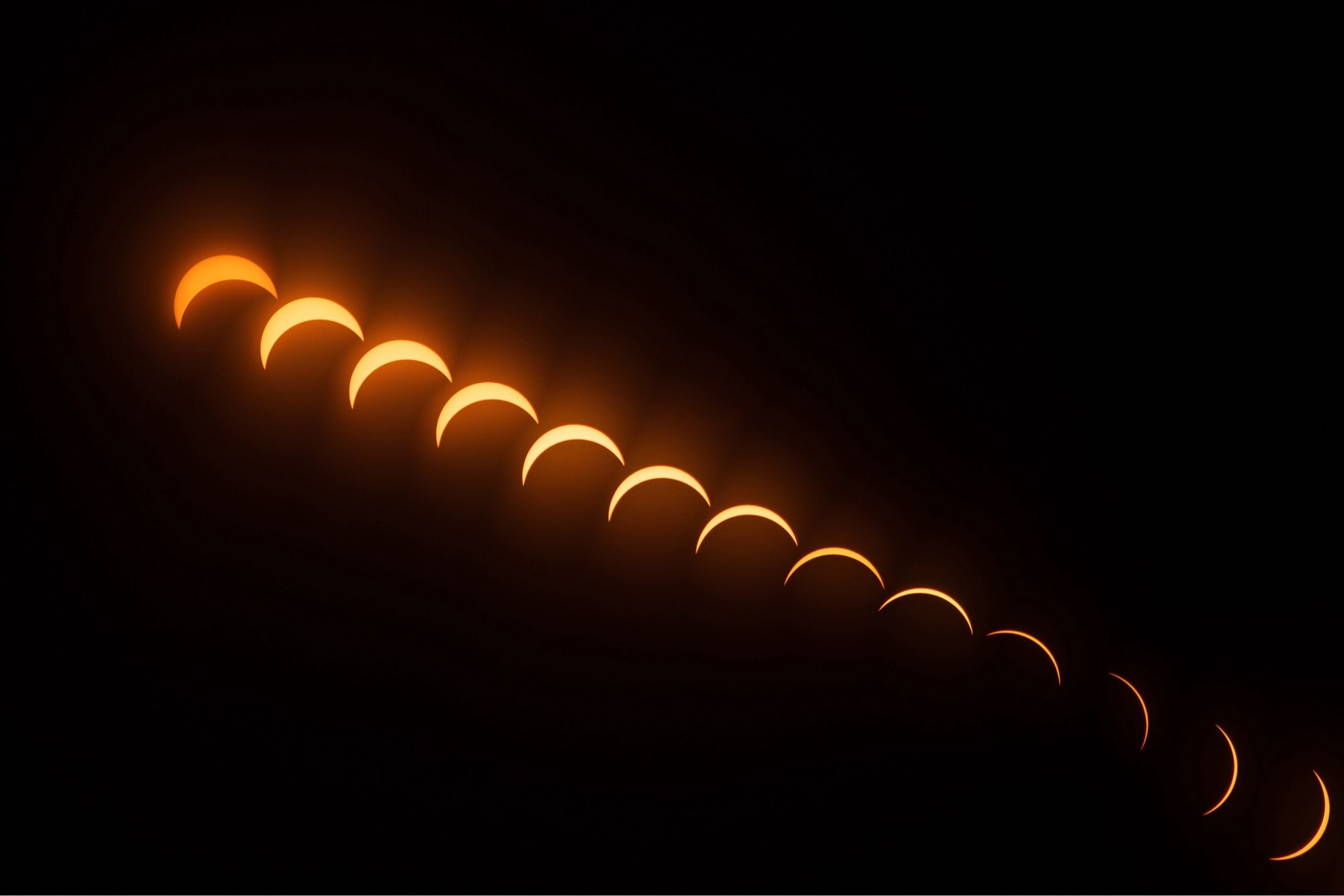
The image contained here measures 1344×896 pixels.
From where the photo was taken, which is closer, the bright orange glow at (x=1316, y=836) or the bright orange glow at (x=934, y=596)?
the bright orange glow at (x=934, y=596)

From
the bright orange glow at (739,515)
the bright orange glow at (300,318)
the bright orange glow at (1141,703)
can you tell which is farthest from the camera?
the bright orange glow at (1141,703)

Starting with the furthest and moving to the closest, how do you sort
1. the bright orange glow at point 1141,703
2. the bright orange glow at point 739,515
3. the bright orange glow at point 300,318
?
the bright orange glow at point 1141,703 → the bright orange glow at point 739,515 → the bright orange glow at point 300,318

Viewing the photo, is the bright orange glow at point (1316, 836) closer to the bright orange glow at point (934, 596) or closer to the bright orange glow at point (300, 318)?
the bright orange glow at point (934, 596)

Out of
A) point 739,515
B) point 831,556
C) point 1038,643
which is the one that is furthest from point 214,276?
point 1038,643

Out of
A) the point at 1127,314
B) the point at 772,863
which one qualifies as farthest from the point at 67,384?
the point at 1127,314

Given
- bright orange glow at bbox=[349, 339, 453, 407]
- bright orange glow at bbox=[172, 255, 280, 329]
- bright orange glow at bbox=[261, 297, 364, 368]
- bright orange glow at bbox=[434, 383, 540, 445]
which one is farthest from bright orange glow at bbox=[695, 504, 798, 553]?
bright orange glow at bbox=[172, 255, 280, 329]

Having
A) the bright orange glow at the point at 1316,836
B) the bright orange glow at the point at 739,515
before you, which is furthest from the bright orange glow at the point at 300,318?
the bright orange glow at the point at 1316,836

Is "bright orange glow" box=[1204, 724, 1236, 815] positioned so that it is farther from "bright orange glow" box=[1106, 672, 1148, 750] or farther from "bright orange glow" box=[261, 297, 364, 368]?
"bright orange glow" box=[261, 297, 364, 368]
